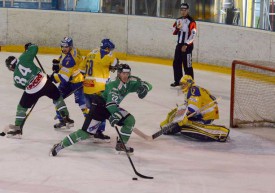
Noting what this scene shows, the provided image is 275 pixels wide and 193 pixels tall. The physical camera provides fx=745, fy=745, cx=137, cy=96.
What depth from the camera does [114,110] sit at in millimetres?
6641

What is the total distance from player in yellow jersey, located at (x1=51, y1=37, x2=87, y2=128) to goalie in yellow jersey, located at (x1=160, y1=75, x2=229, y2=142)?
1038 millimetres

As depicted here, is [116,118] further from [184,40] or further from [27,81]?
[184,40]

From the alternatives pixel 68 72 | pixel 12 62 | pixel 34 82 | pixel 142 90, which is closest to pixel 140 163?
pixel 142 90

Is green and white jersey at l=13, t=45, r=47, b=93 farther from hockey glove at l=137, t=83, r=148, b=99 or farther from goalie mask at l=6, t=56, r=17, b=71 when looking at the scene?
hockey glove at l=137, t=83, r=148, b=99

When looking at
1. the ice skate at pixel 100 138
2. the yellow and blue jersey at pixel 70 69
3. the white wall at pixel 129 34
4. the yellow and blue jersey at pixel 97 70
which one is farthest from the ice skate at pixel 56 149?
the white wall at pixel 129 34

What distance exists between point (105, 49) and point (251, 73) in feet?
6.29

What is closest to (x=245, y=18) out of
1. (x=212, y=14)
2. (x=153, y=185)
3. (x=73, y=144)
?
(x=212, y=14)

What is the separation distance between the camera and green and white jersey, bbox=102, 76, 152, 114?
6.66 meters

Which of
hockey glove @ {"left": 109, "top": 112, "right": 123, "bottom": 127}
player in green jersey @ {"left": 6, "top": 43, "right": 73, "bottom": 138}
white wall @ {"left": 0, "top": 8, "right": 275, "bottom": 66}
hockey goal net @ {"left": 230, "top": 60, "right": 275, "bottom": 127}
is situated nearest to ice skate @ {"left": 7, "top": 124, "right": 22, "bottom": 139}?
player in green jersey @ {"left": 6, "top": 43, "right": 73, "bottom": 138}

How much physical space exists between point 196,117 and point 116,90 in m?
1.31

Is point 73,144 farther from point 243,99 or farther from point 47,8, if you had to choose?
point 47,8

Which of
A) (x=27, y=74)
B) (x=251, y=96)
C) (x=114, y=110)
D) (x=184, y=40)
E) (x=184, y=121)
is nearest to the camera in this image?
(x=114, y=110)

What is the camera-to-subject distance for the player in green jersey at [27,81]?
7.38 meters

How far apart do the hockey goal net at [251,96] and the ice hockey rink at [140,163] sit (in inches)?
7.4
